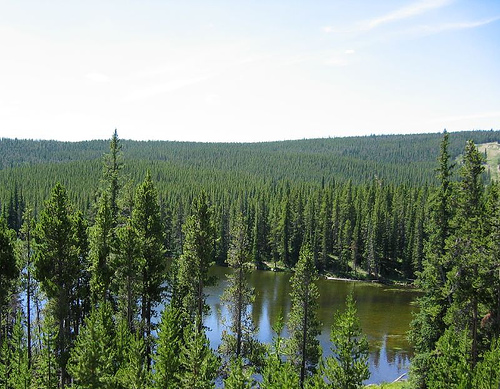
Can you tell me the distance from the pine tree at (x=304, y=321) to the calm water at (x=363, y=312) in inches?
250

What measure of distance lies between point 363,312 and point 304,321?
131ft

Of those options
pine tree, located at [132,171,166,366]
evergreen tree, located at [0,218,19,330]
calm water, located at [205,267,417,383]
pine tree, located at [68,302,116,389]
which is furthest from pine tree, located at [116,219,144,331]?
calm water, located at [205,267,417,383]

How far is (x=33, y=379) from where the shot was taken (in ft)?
97.0

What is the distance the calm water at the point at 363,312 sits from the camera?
53.9 metres

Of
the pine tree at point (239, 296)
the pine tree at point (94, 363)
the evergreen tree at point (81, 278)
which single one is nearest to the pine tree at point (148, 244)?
the evergreen tree at point (81, 278)

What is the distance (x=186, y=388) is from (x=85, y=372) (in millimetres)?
6077

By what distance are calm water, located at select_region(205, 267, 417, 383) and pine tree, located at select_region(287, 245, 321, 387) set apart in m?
6.35

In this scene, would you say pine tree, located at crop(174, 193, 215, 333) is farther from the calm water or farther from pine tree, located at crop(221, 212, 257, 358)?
the calm water

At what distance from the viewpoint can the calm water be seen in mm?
53938

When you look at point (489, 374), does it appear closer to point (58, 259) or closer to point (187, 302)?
point (187, 302)

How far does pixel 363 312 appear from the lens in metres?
73.5

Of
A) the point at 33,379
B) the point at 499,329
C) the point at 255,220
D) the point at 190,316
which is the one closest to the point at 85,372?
the point at 33,379

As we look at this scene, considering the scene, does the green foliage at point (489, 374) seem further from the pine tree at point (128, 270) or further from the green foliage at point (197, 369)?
the pine tree at point (128, 270)

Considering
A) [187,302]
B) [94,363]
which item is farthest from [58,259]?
[187,302]
